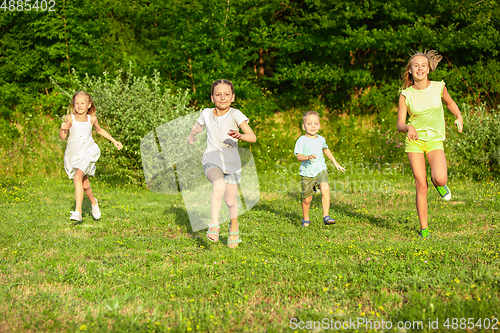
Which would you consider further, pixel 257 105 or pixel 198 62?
pixel 257 105

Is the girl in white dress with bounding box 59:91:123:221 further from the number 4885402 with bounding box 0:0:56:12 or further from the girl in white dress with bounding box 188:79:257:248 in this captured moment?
the number 4885402 with bounding box 0:0:56:12

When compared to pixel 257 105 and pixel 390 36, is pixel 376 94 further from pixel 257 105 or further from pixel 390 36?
pixel 257 105

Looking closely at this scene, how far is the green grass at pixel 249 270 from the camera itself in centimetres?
378

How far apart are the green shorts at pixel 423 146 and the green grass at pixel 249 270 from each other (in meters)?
1.21

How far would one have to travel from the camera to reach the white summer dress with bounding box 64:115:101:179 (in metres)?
7.11

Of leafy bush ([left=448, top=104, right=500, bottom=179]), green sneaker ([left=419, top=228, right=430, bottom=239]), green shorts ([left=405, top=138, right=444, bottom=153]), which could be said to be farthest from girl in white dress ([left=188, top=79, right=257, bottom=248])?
leafy bush ([left=448, top=104, right=500, bottom=179])

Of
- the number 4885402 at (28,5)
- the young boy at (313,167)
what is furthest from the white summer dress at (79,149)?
the number 4885402 at (28,5)

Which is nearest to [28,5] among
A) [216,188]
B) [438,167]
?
[216,188]

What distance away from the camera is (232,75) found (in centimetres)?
1343

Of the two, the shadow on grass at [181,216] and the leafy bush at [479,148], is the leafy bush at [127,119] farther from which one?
the leafy bush at [479,148]

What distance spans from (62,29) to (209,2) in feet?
19.7

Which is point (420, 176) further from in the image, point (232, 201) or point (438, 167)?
point (232, 201)

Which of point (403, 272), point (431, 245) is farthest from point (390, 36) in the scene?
point (403, 272)

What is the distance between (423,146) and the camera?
5.98 meters
